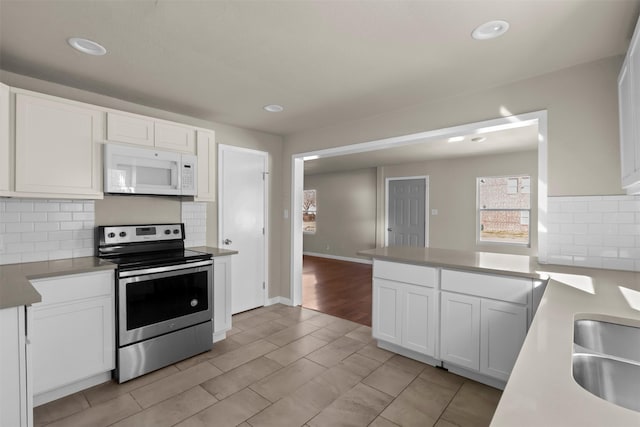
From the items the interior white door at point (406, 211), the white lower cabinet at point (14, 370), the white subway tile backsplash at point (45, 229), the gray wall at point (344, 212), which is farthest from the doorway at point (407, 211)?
the white lower cabinet at point (14, 370)

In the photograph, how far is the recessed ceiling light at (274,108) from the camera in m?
3.21

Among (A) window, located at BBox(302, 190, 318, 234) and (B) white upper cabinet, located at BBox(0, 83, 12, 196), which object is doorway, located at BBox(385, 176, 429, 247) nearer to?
(A) window, located at BBox(302, 190, 318, 234)

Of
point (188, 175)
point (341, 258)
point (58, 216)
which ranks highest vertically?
point (188, 175)

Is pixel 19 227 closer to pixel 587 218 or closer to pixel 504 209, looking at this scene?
pixel 587 218

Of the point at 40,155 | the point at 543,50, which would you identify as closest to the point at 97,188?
the point at 40,155

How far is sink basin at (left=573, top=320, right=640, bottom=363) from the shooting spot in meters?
1.29

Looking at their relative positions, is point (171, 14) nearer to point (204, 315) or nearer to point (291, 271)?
point (204, 315)

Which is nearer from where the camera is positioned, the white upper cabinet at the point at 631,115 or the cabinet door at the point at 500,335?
the white upper cabinet at the point at 631,115

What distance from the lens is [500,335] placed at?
2.24 meters

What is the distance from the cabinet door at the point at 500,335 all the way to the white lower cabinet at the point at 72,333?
8.89ft

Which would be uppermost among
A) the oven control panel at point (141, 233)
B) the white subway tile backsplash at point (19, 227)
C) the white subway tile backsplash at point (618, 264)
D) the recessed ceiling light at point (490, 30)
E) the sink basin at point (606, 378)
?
the recessed ceiling light at point (490, 30)

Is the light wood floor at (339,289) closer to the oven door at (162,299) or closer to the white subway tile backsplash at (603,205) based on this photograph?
the oven door at (162,299)

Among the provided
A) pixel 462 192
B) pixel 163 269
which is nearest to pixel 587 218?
pixel 163 269

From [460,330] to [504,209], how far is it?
13.2 ft
